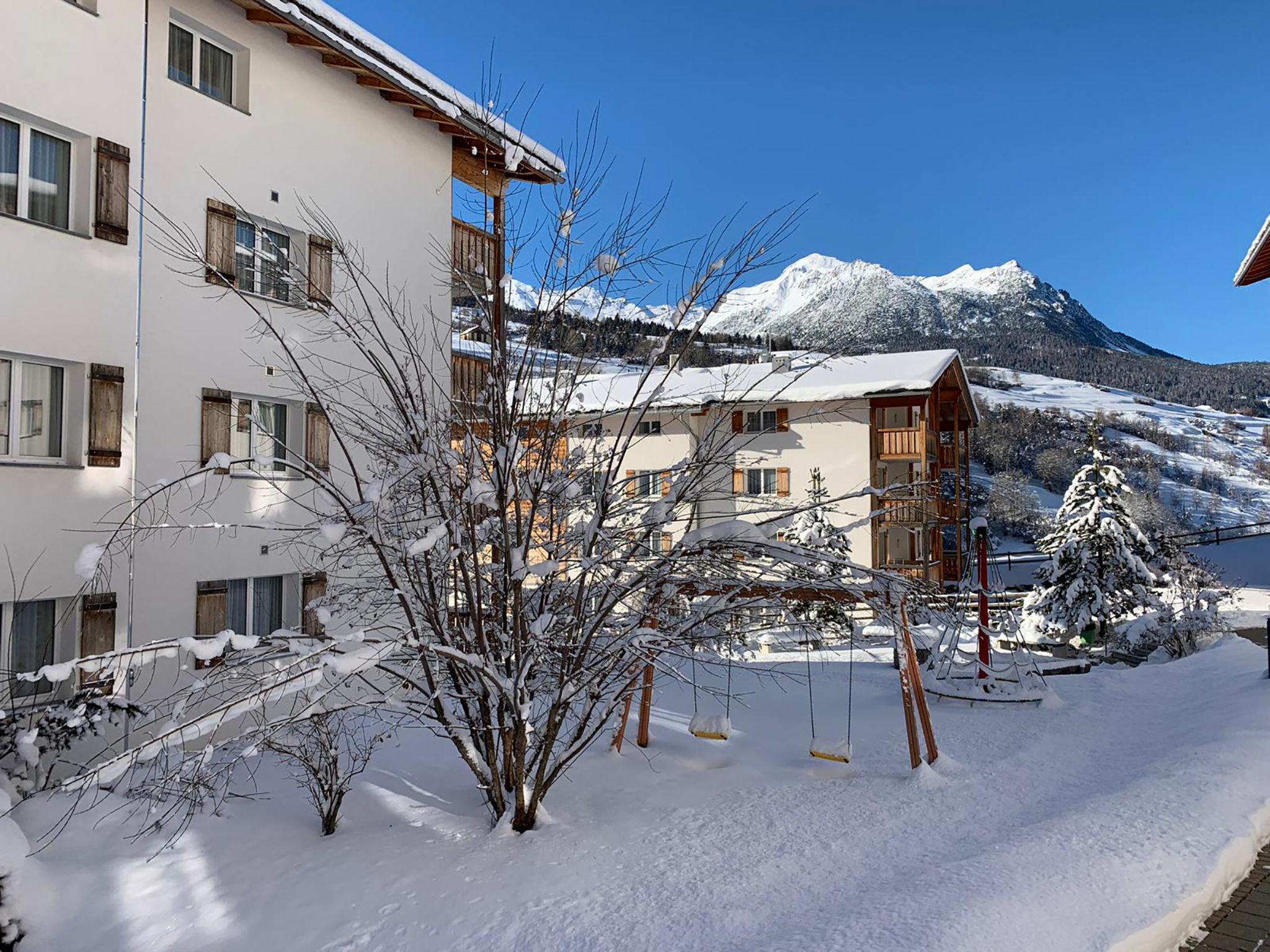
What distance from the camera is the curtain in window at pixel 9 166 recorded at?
8164mm

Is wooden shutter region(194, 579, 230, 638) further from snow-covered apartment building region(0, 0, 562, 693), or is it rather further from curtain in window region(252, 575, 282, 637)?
curtain in window region(252, 575, 282, 637)

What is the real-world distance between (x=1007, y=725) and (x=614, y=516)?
5409mm

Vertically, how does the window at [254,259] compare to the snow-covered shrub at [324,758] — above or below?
above

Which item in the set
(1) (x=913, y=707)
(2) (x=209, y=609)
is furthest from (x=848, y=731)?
(2) (x=209, y=609)

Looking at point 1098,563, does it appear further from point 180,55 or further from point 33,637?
point 33,637

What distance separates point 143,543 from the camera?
9.20 meters

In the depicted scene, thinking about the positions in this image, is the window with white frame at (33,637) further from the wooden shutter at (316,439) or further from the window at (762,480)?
the window at (762,480)

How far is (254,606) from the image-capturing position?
1073cm

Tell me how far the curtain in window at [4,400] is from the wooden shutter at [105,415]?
63cm

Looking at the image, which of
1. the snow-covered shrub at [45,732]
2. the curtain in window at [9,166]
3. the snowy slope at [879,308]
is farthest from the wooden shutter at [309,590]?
the snowy slope at [879,308]

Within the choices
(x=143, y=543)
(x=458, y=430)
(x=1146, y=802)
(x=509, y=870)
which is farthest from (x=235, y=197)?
(x=1146, y=802)

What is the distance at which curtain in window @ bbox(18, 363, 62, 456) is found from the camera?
8352 mm

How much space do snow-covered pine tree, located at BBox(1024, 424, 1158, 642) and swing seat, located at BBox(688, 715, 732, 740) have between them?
49.6ft

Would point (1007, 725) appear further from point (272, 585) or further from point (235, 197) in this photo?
point (235, 197)
